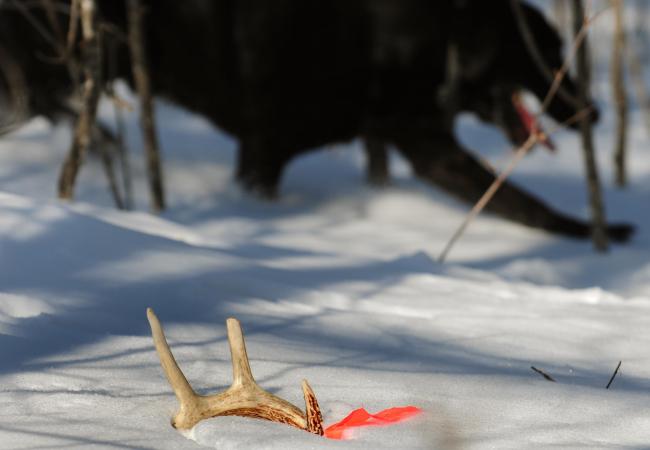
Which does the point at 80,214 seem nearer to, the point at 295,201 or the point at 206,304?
the point at 206,304

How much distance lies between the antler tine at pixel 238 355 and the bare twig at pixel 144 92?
2562 mm

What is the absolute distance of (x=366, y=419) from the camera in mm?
1310

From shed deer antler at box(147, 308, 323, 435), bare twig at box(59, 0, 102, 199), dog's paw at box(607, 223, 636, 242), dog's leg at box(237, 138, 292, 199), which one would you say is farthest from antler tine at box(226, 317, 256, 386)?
dog's leg at box(237, 138, 292, 199)

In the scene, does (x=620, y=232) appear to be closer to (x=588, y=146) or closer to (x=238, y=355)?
(x=588, y=146)

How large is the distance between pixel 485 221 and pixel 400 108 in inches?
25.5

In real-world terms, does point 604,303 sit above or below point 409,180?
below

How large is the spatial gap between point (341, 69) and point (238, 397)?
3.24 meters

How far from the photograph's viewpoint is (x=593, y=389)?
57.4 inches

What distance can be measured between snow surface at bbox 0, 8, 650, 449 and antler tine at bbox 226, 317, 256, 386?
0.23 feet

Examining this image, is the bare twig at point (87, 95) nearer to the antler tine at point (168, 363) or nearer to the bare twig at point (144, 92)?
the bare twig at point (144, 92)

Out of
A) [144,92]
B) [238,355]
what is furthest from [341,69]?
[238,355]

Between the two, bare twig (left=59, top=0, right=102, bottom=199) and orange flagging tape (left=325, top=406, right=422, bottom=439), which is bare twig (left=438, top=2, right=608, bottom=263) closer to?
bare twig (left=59, top=0, right=102, bottom=199)

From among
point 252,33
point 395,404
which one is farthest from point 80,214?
point 252,33

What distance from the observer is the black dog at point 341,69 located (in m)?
4.38
